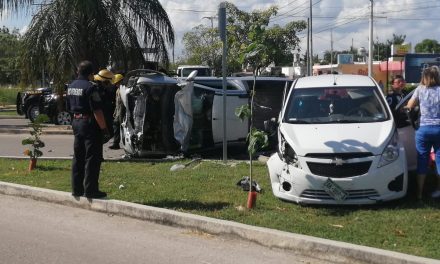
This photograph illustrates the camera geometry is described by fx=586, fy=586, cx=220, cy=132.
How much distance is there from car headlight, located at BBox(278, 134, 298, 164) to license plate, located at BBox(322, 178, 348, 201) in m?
0.50

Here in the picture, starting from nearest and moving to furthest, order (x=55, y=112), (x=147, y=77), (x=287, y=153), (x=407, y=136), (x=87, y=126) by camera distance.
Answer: (x=287, y=153)
(x=87, y=126)
(x=407, y=136)
(x=147, y=77)
(x=55, y=112)

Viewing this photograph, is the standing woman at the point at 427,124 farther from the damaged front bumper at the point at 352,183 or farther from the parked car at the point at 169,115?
the parked car at the point at 169,115

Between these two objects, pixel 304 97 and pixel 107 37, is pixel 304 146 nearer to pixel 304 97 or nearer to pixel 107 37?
pixel 304 97

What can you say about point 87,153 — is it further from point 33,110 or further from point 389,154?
point 33,110

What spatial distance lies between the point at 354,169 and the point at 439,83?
1.73m

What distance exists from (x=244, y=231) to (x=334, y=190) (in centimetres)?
134

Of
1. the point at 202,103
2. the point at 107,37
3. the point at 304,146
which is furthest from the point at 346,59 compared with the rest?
the point at 304,146

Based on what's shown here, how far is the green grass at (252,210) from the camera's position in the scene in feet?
20.1


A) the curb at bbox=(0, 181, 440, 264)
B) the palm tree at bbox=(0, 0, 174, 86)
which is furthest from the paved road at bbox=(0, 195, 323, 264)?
the palm tree at bbox=(0, 0, 174, 86)

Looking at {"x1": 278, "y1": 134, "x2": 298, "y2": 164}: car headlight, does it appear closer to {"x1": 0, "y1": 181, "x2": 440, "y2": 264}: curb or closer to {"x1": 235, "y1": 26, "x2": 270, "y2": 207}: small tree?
{"x1": 235, "y1": 26, "x2": 270, "y2": 207}: small tree

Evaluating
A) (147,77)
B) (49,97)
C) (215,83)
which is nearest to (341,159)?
(147,77)

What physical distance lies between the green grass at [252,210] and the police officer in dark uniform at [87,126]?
0.57 m

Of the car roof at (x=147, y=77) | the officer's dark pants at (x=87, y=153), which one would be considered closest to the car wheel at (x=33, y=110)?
the car roof at (x=147, y=77)

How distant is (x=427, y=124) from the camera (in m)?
7.54
